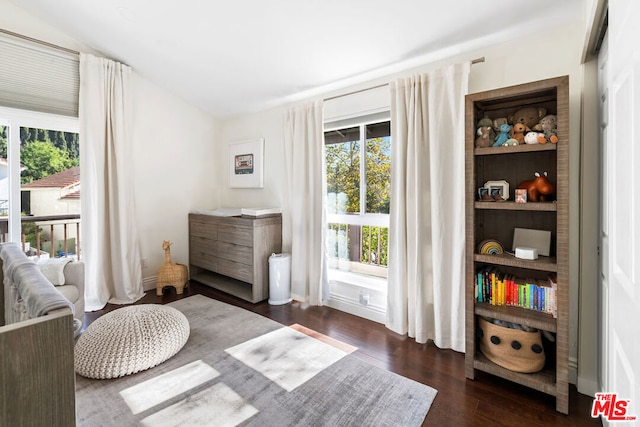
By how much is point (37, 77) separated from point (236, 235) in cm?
234

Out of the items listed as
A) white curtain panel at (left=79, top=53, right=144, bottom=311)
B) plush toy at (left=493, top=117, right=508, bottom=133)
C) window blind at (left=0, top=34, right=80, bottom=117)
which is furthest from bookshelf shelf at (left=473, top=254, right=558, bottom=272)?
window blind at (left=0, top=34, right=80, bottom=117)

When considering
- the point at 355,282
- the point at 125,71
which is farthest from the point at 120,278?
the point at 355,282

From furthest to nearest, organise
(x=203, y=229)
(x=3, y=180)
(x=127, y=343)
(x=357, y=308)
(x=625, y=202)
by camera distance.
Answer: (x=203, y=229)
(x=357, y=308)
(x=3, y=180)
(x=127, y=343)
(x=625, y=202)

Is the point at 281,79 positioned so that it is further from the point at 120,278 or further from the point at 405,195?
the point at 120,278

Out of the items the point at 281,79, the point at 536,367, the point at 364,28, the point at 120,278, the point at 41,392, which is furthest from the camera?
the point at 120,278

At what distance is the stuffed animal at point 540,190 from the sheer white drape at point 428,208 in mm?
432

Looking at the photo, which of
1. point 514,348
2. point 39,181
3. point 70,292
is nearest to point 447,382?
point 514,348

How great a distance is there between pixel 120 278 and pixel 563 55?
164 inches

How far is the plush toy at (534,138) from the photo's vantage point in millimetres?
1682

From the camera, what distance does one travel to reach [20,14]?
8.94 ft

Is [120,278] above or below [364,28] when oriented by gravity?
below

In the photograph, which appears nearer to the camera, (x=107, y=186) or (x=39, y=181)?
(x=39, y=181)

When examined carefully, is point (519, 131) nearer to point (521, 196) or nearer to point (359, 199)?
point (521, 196)

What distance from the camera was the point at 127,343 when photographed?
191 cm
